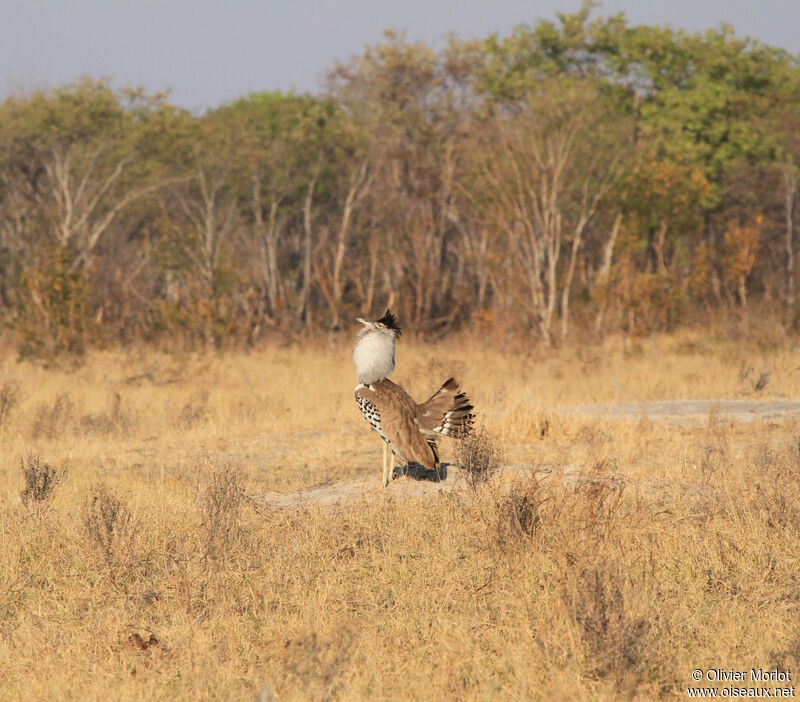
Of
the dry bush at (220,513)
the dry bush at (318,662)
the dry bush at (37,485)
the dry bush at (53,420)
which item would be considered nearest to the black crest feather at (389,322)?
the dry bush at (220,513)

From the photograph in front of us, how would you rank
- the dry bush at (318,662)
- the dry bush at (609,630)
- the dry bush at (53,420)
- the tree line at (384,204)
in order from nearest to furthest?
the dry bush at (318,662)
the dry bush at (609,630)
the dry bush at (53,420)
the tree line at (384,204)

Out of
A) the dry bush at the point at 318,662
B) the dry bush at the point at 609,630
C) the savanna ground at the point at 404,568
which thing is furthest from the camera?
the savanna ground at the point at 404,568

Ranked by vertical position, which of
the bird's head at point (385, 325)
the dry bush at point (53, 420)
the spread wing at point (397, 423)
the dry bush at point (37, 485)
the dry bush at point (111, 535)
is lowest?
the dry bush at point (53, 420)

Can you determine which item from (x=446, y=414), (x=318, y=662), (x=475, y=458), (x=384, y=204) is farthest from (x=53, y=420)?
(x=384, y=204)

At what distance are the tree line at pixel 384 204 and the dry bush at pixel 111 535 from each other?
15598mm

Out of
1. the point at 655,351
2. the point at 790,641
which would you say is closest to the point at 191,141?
the point at 655,351

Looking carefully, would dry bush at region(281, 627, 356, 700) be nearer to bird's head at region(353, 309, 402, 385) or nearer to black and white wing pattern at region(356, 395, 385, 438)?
black and white wing pattern at region(356, 395, 385, 438)

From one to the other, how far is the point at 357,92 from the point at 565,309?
34.9ft

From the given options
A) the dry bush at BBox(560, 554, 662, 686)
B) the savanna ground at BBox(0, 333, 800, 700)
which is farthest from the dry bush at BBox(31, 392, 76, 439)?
the dry bush at BBox(560, 554, 662, 686)

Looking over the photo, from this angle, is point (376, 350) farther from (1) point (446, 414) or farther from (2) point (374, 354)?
(1) point (446, 414)

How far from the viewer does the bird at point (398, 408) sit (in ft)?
28.5

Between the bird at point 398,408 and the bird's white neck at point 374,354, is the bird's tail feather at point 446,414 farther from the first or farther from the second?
the bird's white neck at point 374,354

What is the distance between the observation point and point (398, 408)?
28.5 feet

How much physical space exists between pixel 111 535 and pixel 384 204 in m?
21.4
